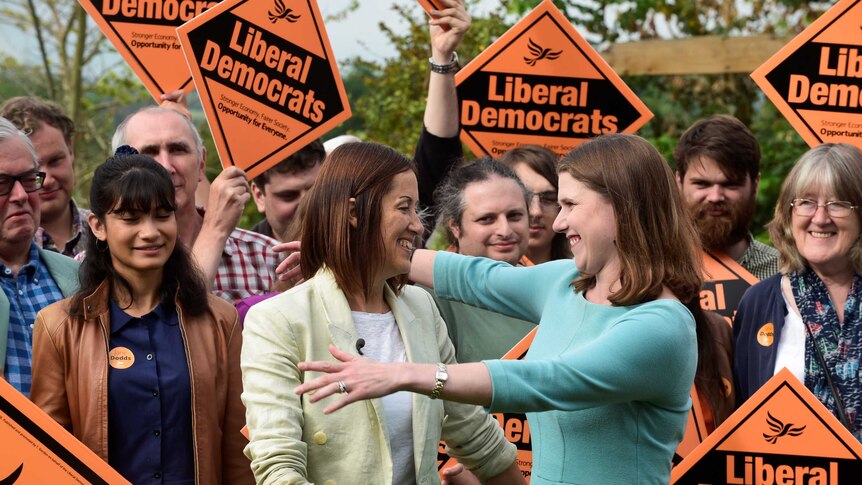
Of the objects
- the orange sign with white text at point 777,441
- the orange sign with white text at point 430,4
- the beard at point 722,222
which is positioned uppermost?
the orange sign with white text at point 430,4

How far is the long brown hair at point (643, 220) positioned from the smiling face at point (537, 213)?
2075 millimetres

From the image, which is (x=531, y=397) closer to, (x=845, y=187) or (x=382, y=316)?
(x=382, y=316)

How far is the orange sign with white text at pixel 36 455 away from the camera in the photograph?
322 centimetres

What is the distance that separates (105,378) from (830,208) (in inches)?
108

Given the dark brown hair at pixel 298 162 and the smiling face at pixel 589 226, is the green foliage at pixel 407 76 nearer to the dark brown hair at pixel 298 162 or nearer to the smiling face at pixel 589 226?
the dark brown hair at pixel 298 162

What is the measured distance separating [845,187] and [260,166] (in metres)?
2.28


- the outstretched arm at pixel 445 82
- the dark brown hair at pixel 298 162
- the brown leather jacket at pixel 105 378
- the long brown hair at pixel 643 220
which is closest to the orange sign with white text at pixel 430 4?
the outstretched arm at pixel 445 82

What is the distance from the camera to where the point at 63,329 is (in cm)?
366

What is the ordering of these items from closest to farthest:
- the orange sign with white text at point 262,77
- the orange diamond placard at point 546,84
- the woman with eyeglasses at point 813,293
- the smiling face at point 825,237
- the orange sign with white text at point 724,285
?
the woman with eyeglasses at point 813,293
the smiling face at point 825,237
the orange sign with white text at point 262,77
the orange sign with white text at point 724,285
the orange diamond placard at point 546,84

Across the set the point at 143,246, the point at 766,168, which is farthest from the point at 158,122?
the point at 766,168

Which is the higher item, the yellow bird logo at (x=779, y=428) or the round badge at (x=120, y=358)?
the round badge at (x=120, y=358)

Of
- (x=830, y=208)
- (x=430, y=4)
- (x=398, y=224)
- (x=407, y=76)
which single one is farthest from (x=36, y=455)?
(x=407, y=76)

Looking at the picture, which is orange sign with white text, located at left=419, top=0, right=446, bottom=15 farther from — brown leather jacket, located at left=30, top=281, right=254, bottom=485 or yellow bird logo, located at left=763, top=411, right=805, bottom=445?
yellow bird logo, located at left=763, top=411, right=805, bottom=445

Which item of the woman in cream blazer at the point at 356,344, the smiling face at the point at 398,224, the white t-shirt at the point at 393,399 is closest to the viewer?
the woman in cream blazer at the point at 356,344
